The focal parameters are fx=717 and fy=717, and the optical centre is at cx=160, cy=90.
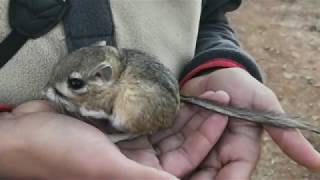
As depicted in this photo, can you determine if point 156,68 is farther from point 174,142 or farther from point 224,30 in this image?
point 224,30

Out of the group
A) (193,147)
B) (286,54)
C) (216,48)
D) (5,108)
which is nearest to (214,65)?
(216,48)

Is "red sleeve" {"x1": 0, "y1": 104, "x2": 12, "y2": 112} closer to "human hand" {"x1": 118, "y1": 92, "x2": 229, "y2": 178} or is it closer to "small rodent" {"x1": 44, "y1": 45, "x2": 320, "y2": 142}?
"small rodent" {"x1": 44, "y1": 45, "x2": 320, "y2": 142}

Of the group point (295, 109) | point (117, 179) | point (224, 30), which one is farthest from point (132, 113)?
point (295, 109)

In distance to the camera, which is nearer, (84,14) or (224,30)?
(84,14)

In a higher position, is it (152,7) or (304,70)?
(152,7)

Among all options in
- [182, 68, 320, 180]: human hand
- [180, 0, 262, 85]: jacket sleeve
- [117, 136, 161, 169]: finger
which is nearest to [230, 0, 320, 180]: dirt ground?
[180, 0, 262, 85]: jacket sleeve

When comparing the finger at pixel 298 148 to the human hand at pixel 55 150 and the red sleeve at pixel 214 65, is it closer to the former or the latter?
the red sleeve at pixel 214 65
